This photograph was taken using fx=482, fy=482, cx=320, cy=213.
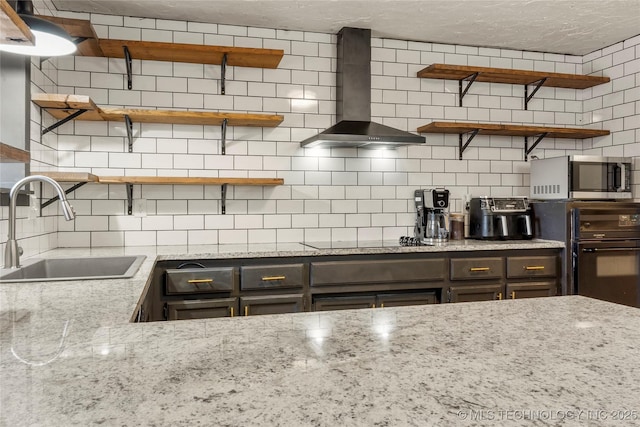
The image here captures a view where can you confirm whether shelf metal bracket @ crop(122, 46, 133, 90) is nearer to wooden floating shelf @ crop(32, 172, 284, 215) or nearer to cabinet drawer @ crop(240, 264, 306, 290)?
wooden floating shelf @ crop(32, 172, 284, 215)

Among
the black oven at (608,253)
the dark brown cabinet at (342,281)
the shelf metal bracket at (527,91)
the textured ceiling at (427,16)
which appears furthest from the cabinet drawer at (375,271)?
the shelf metal bracket at (527,91)

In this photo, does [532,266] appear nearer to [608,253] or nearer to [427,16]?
[608,253]

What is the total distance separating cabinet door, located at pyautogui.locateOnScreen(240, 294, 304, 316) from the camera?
2.71 meters

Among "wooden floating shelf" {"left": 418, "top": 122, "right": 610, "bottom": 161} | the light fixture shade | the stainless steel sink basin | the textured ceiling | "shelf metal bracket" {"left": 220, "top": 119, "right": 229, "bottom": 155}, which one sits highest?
the textured ceiling

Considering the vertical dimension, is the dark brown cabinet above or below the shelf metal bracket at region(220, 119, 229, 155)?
below

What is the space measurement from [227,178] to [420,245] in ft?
4.31

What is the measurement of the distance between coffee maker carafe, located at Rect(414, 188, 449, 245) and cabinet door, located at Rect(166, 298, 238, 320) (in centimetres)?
135

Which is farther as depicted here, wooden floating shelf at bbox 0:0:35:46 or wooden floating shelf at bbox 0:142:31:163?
wooden floating shelf at bbox 0:142:31:163

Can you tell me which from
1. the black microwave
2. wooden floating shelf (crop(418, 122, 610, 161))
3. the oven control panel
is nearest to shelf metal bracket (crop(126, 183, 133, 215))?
wooden floating shelf (crop(418, 122, 610, 161))

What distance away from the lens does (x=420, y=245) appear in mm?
3102

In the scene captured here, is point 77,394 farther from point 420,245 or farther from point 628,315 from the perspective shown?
point 420,245

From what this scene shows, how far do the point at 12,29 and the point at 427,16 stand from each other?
2.57m

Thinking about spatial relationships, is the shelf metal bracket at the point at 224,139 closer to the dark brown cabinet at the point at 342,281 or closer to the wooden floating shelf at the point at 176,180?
the wooden floating shelf at the point at 176,180

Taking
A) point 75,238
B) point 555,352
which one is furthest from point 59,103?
point 555,352
